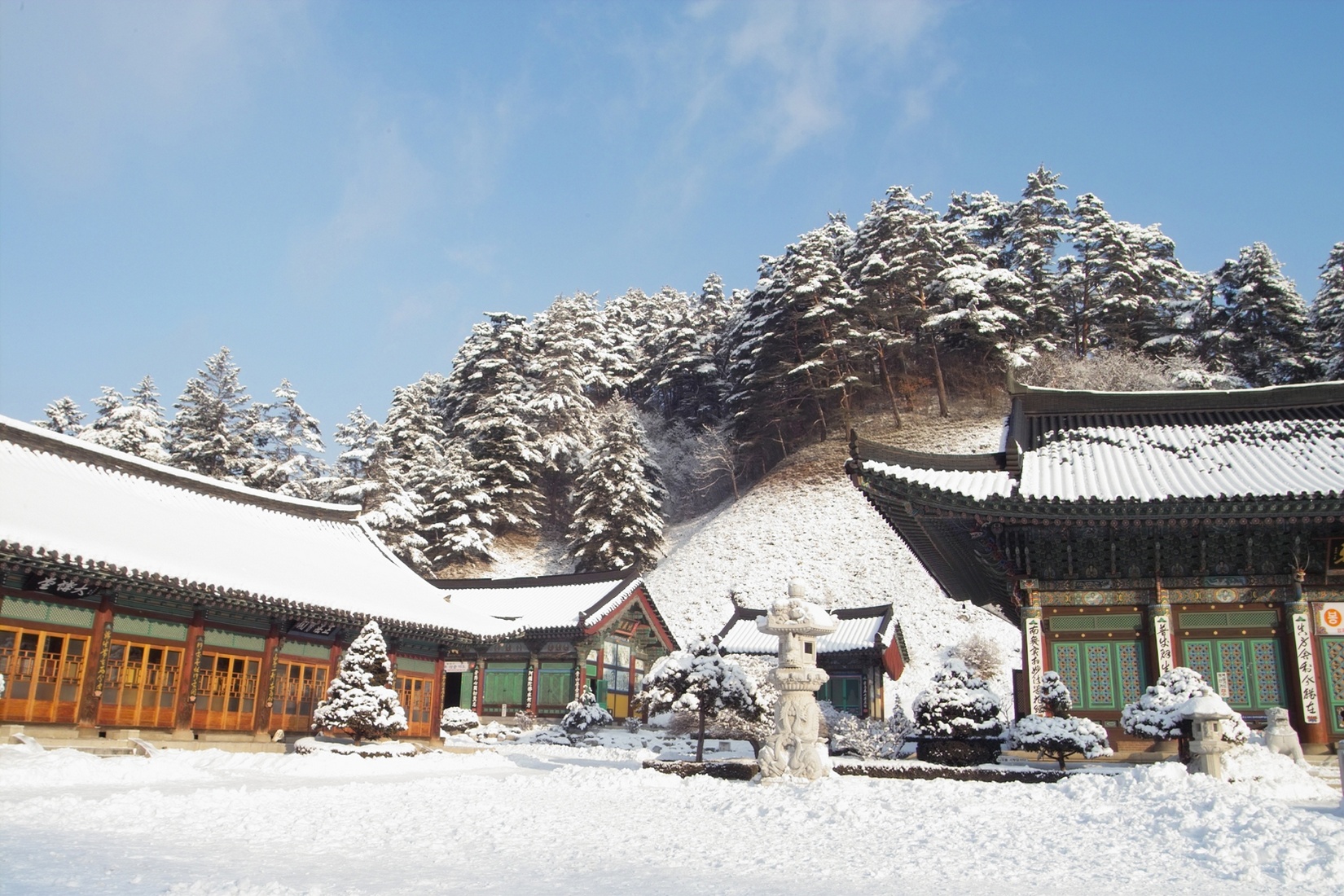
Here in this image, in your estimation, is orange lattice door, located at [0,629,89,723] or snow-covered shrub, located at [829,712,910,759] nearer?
orange lattice door, located at [0,629,89,723]

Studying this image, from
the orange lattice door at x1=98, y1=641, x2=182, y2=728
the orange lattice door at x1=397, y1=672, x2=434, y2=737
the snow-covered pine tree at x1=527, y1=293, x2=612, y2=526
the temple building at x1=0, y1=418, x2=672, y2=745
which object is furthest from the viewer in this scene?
the snow-covered pine tree at x1=527, y1=293, x2=612, y2=526

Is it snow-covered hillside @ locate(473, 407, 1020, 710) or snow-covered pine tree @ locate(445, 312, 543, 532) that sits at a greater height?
snow-covered pine tree @ locate(445, 312, 543, 532)

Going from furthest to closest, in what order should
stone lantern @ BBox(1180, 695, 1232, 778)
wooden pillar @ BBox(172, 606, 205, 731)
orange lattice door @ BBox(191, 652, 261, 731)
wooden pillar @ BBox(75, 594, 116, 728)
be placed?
orange lattice door @ BBox(191, 652, 261, 731) < wooden pillar @ BBox(172, 606, 205, 731) < wooden pillar @ BBox(75, 594, 116, 728) < stone lantern @ BBox(1180, 695, 1232, 778)

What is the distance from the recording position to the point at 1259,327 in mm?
56469

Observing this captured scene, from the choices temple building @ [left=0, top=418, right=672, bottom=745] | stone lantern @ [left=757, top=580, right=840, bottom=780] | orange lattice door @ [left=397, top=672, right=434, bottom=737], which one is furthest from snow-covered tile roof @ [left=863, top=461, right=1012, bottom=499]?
orange lattice door @ [left=397, top=672, right=434, bottom=737]

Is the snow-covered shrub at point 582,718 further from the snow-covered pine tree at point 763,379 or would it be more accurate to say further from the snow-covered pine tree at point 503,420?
the snow-covered pine tree at point 763,379

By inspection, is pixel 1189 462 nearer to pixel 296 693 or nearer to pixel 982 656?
pixel 982 656

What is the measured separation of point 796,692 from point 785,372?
157 feet

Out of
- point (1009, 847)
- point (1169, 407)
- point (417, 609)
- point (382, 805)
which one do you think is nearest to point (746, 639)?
point (417, 609)

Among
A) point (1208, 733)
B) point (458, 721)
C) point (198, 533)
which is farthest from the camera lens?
point (458, 721)

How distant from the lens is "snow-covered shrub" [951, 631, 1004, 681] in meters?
39.1

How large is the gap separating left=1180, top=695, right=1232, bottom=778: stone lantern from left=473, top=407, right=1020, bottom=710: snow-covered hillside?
2646 cm

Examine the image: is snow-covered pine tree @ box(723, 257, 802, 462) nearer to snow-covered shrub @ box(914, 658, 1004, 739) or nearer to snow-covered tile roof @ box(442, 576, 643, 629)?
snow-covered tile roof @ box(442, 576, 643, 629)

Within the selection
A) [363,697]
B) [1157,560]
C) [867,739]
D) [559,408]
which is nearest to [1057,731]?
[1157,560]
